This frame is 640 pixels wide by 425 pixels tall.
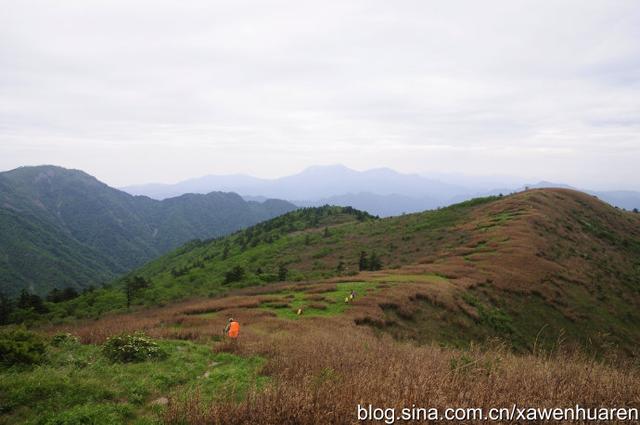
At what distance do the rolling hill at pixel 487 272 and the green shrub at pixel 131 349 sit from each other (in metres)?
11.8

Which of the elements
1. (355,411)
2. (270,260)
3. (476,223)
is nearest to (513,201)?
(476,223)

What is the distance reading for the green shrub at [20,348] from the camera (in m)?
9.07

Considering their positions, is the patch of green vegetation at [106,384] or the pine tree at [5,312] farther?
the pine tree at [5,312]

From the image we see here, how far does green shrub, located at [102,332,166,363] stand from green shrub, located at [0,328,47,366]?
5.53 feet

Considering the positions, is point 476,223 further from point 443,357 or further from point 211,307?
point 443,357

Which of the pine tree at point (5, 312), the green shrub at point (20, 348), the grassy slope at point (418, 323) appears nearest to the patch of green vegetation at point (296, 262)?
the grassy slope at point (418, 323)

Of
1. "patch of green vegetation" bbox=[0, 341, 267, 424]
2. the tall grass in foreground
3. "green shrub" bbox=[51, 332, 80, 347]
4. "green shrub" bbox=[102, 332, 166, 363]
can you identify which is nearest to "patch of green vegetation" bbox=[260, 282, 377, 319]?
"green shrub" bbox=[102, 332, 166, 363]

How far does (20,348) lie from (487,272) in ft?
107

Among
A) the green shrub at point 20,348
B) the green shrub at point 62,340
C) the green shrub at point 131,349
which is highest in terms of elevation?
the green shrub at point 20,348

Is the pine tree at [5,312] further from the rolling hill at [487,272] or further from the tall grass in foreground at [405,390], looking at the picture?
the tall grass in foreground at [405,390]

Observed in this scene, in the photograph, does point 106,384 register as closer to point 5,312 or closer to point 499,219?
point 5,312

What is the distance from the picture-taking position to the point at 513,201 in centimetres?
6134

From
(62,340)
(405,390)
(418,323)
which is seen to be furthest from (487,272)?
(62,340)

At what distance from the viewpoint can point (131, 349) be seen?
34.7 ft
